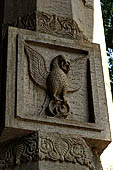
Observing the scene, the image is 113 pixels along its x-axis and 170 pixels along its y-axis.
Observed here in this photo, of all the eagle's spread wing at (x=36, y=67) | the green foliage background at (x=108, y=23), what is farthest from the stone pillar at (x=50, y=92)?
the green foliage background at (x=108, y=23)

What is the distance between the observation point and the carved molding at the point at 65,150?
362 centimetres

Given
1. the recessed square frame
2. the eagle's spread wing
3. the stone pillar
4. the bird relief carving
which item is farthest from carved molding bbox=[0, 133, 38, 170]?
the eagle's spread wing

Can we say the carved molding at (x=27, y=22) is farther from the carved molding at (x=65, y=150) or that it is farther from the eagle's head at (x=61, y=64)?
the carved molding at (x=65, y=150)

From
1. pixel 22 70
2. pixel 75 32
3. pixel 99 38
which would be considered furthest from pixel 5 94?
pixel 99 38

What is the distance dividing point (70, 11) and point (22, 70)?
0.98m

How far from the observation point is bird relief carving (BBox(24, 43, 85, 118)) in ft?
12.9

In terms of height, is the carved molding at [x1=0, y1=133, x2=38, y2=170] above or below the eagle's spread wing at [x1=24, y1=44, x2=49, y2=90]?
below

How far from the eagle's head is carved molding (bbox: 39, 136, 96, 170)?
0.68 metres

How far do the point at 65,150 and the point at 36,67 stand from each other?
0.83m

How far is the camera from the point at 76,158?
12.2 feet

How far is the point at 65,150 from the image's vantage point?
3.71m

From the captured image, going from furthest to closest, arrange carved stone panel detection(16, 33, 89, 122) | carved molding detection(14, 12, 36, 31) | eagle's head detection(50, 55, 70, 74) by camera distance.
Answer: carved molding detection(14, 12, 36, 31) → eagle's head detection(50, 55, 70, 74) → carved stone panel detection(16, 33, 89, 122)

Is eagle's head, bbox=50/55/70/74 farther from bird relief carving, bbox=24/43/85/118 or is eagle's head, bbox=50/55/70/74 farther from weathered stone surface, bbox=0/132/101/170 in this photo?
weathered stone surface, bbox=0/132/101/170

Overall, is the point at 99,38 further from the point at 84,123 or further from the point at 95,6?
the point at 84,123
